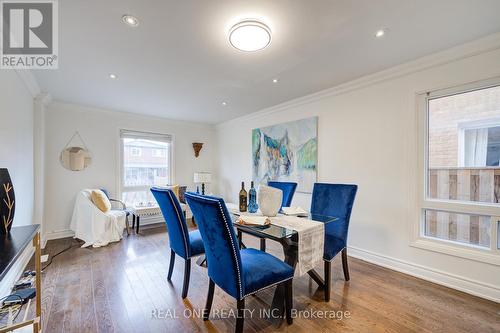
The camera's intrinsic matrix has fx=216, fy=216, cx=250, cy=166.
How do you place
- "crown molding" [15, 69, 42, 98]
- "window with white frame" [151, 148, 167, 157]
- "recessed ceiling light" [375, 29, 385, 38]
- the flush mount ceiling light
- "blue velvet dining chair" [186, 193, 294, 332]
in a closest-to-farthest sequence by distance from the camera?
"blue velvet dining chair" [186, 193, 294, 332], the flush mount ceiling light, "recessed ceiling light" [375, 29, 385, 38], "crown molding" [15, 69, 42, 98], "window with white frame" [151, 148, 167, 157]

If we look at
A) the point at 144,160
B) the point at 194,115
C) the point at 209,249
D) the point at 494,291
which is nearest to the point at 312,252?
the point at 209,249

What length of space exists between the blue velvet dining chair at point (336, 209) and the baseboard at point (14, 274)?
308 cm

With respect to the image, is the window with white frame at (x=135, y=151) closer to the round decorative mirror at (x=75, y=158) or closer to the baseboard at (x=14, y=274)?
the round decorative mirror at (x=75, y=158)

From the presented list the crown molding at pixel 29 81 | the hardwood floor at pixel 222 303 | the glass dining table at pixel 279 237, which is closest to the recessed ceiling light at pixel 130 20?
the crown molding at pixel 29 81

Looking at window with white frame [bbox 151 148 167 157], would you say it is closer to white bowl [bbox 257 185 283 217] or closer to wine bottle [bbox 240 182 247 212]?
wine bottle [bbox 240 182 247 212]

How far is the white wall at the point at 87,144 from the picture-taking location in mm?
3754

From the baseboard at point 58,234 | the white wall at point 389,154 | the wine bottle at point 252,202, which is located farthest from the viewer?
the baseboard at point 58,234

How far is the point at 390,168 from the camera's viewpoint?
271cm

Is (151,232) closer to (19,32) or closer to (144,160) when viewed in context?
(144,160)

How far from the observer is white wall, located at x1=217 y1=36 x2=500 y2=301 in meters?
2.16

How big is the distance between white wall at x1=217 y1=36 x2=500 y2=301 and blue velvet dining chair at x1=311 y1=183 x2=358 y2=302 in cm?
75

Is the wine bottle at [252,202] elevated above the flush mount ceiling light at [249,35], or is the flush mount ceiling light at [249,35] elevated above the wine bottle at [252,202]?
the flush mount ceiling light at [249,35]

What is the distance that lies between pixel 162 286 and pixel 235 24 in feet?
8.51

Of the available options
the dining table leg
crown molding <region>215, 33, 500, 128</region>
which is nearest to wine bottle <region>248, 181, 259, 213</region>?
the dining table leg
